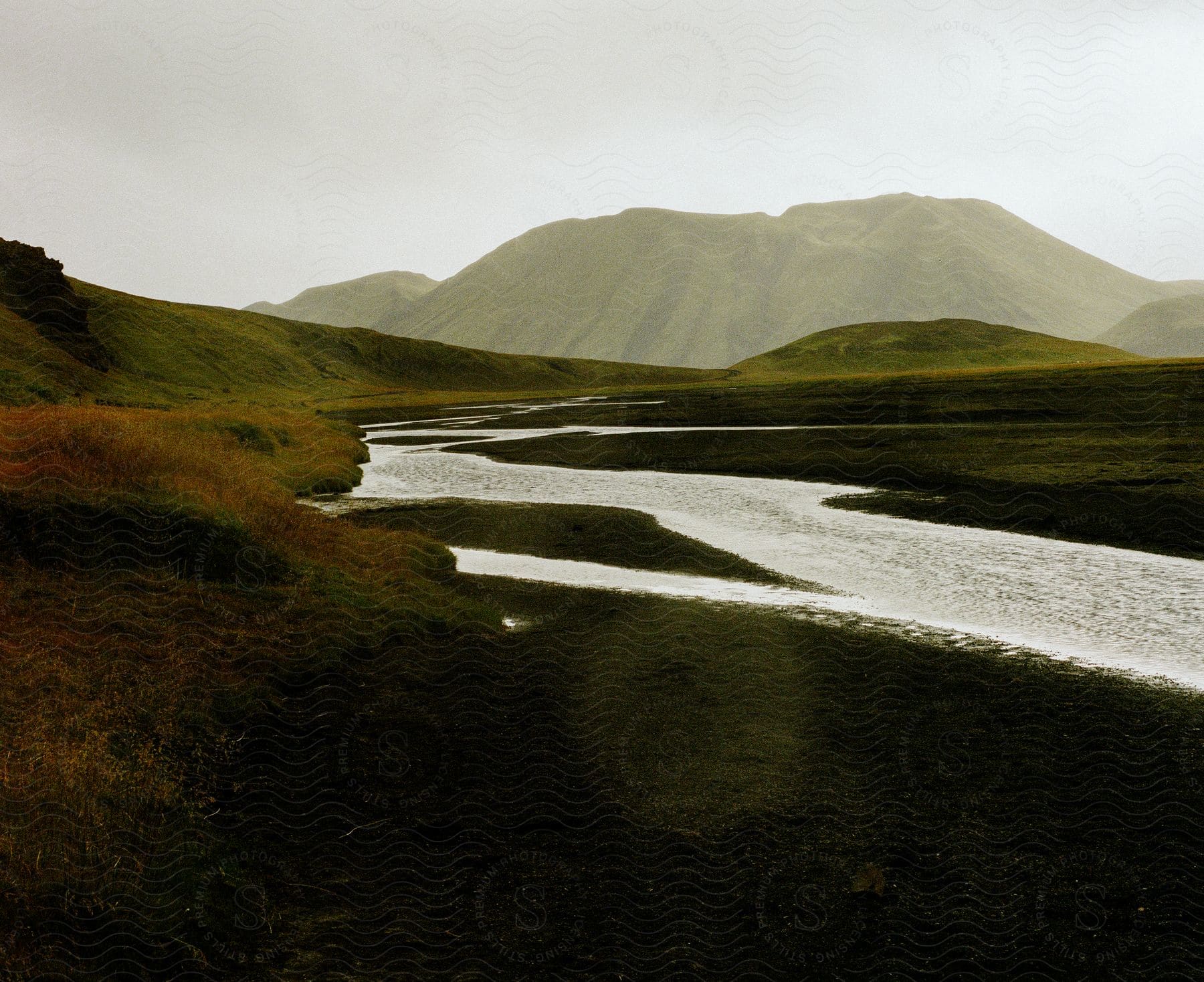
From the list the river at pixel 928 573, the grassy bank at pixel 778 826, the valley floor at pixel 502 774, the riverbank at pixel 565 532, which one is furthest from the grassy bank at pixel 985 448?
the valley floor at pixel 502 774

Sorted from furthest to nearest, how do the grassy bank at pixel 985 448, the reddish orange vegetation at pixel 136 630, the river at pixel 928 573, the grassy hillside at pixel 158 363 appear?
the grassy hillside at pixel 158 363 < the grassy bank at pixel 985 448 < the river at pixel 928 573 < the reddish orange vegetation at pixel 136 630

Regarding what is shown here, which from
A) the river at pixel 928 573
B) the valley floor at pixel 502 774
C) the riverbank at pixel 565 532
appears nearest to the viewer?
the valley floor at pixel 502 774

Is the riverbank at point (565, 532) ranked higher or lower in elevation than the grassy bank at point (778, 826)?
higher

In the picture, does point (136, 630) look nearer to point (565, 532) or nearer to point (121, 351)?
point (565, 532)

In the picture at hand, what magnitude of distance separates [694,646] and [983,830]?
25.5ft

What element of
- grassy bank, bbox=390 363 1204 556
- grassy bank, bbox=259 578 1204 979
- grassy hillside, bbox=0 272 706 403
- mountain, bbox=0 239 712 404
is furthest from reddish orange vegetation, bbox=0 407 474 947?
grassy hillside, bbox=0 272 706 403

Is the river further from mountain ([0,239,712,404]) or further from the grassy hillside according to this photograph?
the grassy hillside

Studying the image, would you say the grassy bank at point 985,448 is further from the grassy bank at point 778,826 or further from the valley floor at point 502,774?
the valley floor at point 502,774

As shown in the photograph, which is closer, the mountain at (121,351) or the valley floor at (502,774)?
the valley floor at (502,774)

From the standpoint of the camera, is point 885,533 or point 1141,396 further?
point 1141,396

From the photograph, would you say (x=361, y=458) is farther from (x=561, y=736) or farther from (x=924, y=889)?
(x=924, y=889)

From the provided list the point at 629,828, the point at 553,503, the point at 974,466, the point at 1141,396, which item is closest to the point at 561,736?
the point at 629,828

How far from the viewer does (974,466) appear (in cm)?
4166

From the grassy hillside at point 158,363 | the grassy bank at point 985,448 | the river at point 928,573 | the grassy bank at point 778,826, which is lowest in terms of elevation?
the grassy bank at point 778,826
